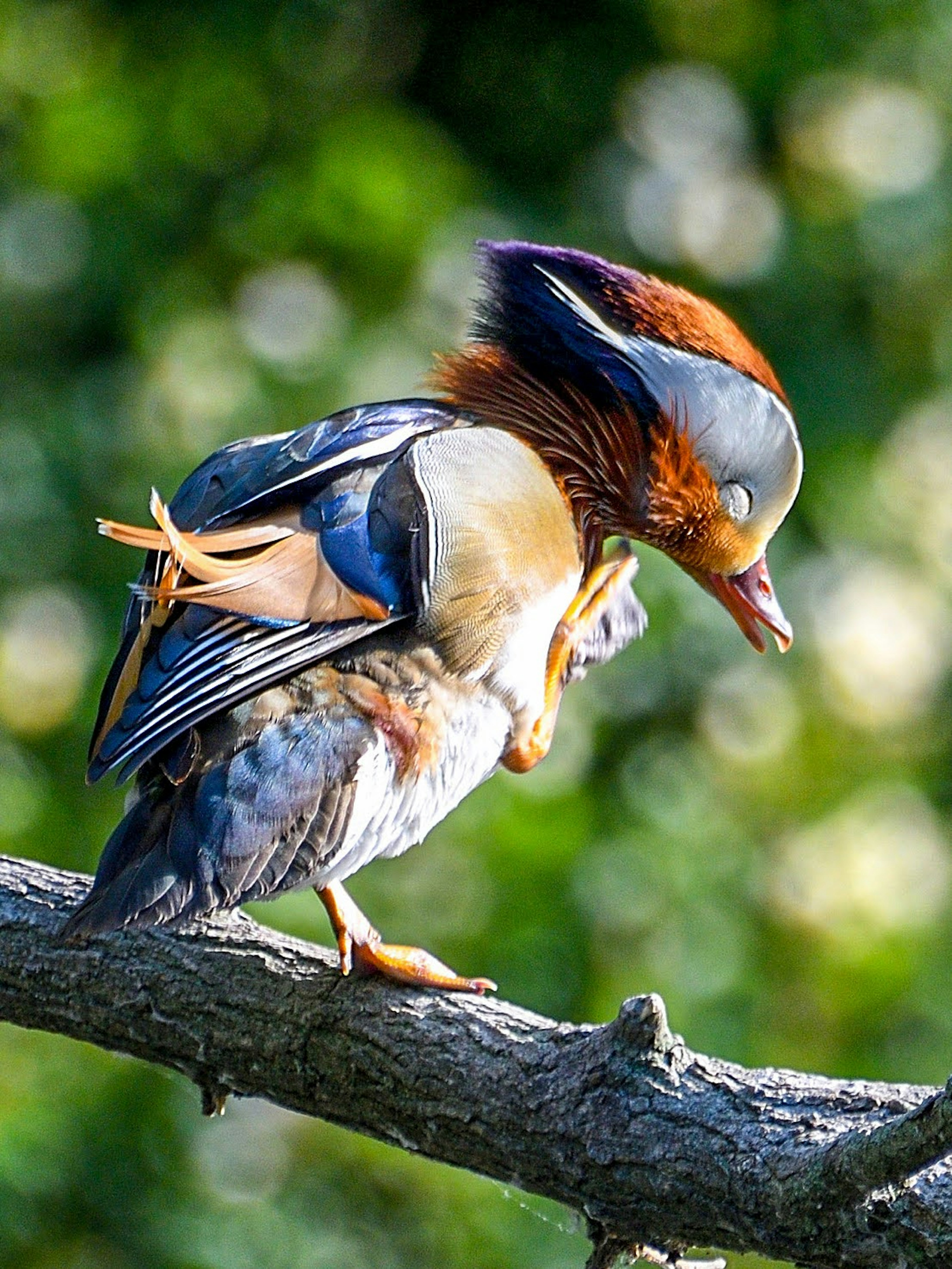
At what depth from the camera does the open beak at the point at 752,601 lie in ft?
8.64

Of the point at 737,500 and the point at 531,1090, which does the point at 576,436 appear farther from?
the point at 531,1090

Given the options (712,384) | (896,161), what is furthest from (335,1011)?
(896,161)

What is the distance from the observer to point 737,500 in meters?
2.52

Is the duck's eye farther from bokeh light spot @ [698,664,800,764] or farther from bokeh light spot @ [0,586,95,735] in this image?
bokeh light spot @ [0,586,95,735]

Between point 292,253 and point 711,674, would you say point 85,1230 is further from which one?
point 292,253

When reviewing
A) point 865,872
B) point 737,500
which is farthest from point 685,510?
point 865,872

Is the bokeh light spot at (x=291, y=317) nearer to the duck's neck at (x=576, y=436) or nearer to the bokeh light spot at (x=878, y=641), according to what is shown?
the bokeh light spot at (x=878, y=641)

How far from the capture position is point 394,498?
2205mm

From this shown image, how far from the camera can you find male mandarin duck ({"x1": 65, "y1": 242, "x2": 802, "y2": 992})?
6.74 feet

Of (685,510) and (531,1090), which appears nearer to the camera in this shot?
(531,1090)

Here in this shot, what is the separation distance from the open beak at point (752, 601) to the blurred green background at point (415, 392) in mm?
1282

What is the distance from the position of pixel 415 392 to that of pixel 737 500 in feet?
3.87

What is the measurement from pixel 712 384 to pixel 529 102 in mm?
2478

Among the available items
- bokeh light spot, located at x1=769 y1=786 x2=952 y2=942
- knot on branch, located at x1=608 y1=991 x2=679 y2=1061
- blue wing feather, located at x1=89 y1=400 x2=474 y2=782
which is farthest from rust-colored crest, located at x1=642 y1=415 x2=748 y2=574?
bokeh light spot, located at x1=769 y1=786 x2=952 y2=942
